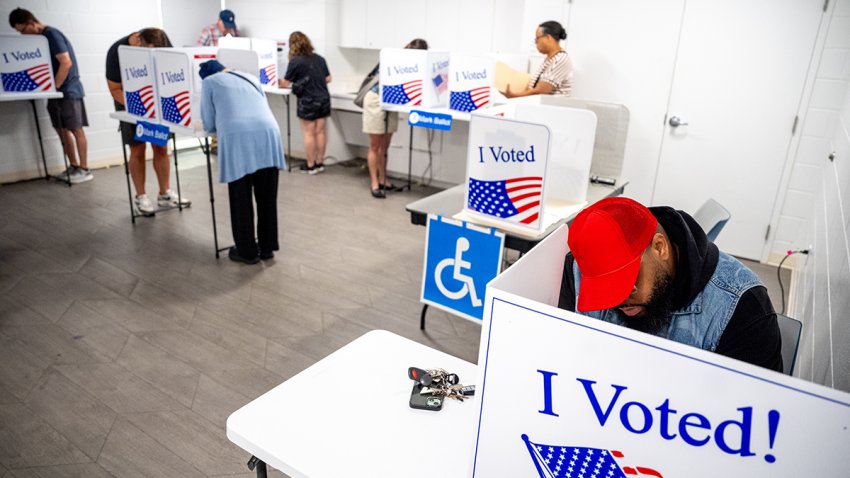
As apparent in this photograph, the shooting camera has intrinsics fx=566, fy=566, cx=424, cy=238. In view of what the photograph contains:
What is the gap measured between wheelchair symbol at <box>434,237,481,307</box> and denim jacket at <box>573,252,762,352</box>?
131 centimetres

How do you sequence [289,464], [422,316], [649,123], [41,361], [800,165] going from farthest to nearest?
[649,123], [800,165], [422,316], [41,361], [289,464]

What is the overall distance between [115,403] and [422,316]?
1.42 m

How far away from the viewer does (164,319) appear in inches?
116

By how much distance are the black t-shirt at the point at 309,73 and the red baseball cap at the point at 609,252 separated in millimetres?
5075

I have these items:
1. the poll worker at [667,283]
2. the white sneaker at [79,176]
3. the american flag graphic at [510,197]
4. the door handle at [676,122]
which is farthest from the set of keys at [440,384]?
the white sneaker at [79,176]

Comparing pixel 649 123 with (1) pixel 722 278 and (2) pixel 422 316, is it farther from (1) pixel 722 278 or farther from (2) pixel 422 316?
(1) pixel 722 278

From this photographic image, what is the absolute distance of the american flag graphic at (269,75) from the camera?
19.9ft

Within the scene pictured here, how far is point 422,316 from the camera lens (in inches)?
116

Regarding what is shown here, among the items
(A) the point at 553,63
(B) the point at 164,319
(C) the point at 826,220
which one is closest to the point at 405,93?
(A) the point at 553,63

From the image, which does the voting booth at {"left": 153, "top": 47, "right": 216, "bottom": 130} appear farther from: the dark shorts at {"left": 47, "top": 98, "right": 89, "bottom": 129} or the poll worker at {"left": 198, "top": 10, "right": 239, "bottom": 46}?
the poll worker at {"left": 198, "top": 10, "right": 239, "bottom": 46}

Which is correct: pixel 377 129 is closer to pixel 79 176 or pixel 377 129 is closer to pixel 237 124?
pixel 237 124

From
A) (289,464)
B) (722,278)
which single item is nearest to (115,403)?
(289,464)

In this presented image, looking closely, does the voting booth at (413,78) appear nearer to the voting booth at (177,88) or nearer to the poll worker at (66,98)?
the voting booth at (177,88)

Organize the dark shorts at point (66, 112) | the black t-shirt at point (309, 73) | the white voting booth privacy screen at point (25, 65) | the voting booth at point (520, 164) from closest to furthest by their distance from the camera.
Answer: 1. the voting booth at point (520, 164)
2. the white voting booth privacy screen at point (25, 65)
3. the dark shorts at point (66, 112)
4. the black t-shirt at point (309, 73)
